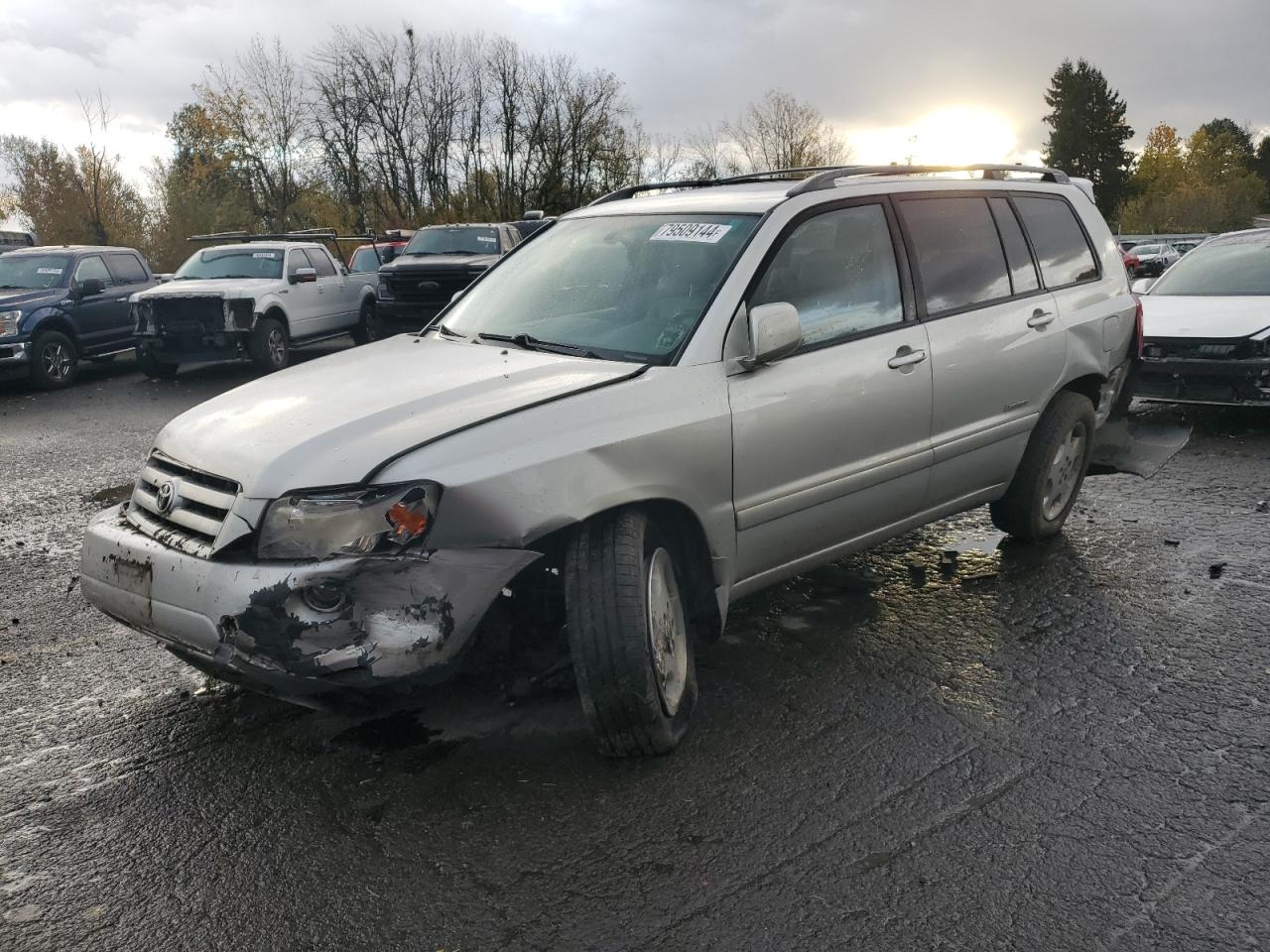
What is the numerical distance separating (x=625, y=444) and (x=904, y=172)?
221 cm

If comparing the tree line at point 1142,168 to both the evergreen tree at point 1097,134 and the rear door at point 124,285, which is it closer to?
the evergreen tree at point 1097,134

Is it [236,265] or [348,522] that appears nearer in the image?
[348,522]

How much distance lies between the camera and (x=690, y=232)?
4.24 metres

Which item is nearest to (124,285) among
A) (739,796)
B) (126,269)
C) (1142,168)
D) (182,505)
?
(126,269)

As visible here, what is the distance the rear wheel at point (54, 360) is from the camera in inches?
531

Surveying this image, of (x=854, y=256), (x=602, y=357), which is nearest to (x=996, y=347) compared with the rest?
(x=854, y=256)

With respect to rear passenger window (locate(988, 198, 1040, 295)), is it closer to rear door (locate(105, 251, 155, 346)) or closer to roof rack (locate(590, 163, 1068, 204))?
roof rack (locate(590, 163, 1068, 204))

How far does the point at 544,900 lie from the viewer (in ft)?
9.03

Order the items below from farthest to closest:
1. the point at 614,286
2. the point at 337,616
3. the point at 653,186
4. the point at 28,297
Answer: the point at 28,297, the point at 653,186, the point at 614,286, the point at 337,616

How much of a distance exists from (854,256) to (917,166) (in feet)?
2.77

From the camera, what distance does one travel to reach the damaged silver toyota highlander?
3061 millimetres

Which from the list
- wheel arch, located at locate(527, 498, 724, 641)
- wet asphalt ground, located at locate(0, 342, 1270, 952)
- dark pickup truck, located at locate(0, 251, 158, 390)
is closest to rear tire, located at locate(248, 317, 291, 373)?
dark pickup truck, located at locate(0, 251, 158, 390)

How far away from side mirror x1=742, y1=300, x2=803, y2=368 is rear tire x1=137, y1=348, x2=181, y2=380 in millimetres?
11978

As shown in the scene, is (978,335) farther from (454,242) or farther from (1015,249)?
(454,242)
